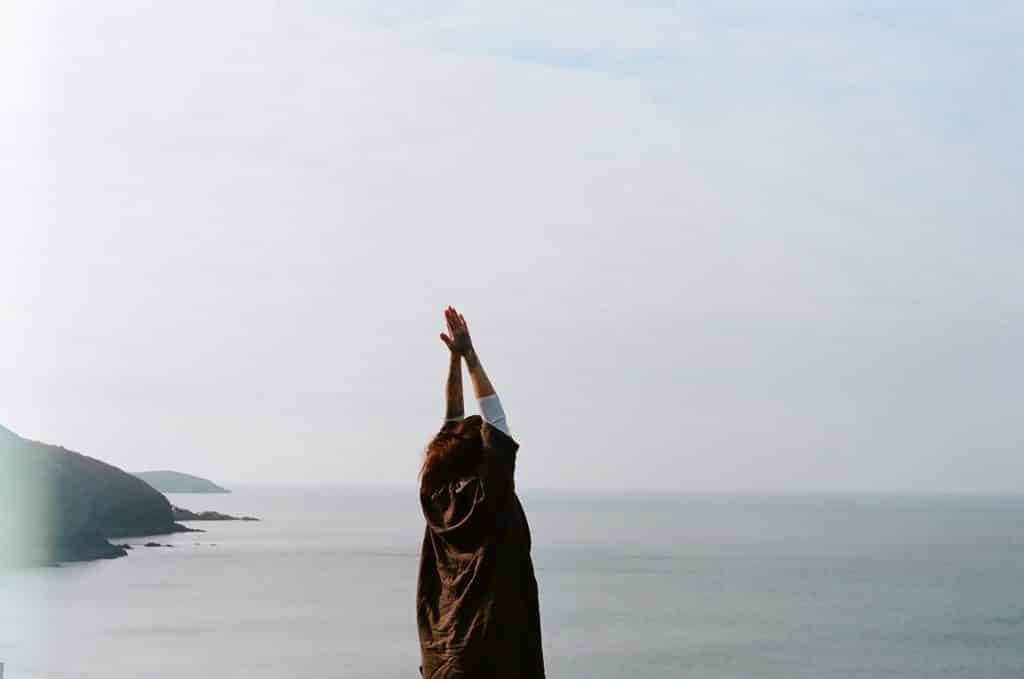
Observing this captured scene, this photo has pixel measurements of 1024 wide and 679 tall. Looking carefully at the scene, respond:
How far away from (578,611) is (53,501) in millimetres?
31036

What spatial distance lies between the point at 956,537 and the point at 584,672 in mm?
100493

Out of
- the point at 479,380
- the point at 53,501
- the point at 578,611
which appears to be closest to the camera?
the point at 479,380

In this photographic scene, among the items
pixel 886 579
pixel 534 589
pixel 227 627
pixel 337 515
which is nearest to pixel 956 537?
pixel 886 579

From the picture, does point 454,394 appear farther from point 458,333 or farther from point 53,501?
point 53,501

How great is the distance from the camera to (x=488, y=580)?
4.08m

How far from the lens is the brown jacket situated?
13.2 ft

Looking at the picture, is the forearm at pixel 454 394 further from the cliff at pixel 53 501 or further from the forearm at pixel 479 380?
the cliff at pixel 53 501

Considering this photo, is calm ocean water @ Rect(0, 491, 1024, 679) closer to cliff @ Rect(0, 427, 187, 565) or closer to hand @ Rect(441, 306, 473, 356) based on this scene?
cliff @ Rect(0, 427, 187, 565)

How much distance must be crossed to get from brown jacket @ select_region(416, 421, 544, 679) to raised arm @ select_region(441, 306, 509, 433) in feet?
0.15

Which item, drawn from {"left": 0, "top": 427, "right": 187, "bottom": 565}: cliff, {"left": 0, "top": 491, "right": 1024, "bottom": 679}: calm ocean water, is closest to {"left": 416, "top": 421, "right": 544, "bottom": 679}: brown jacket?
{"left": 0, "top": 491, "right": 1024, "bottom": 679}: calm ocean water

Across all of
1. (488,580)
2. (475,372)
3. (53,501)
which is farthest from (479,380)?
(53,501)

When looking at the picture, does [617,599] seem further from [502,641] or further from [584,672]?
[502,641]

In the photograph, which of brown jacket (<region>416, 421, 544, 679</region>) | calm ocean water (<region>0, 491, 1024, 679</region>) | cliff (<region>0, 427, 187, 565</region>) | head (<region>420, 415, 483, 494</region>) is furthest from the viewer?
cliff (<region>0, 427, 187, 565</region>)

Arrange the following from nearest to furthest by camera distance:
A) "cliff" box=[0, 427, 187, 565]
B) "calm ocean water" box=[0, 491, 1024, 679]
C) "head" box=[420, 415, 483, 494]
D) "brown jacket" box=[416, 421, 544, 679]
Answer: "brown jacket" box=[416, 421, 544, 679]
"head" box=[420, 415, 483, 494]
"calm ocean water" box=[0, 491, 1024, 679]
"cliff" box=[0, 427, 187, 565]
